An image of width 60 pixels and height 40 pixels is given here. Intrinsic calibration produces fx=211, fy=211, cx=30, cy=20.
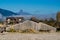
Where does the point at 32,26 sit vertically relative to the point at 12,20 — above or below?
below

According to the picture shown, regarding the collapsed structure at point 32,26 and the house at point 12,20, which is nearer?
the collapsed structure at point 32,26

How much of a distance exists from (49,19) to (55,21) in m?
0.52

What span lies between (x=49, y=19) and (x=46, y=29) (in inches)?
64.3

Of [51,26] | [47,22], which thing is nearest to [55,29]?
[51,26]

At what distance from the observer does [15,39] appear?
35.6 ft

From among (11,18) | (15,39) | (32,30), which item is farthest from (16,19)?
(15,39)

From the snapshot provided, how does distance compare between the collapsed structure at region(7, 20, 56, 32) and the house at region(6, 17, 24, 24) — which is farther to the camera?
the house at region(6, 17, 24, 24)

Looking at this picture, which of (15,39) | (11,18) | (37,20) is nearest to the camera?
(15,39)

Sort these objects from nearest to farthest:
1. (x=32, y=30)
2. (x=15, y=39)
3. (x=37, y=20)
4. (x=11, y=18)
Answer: (x=15, y=39) → (x=32, y=30) → (x=37, y=20) → (x=11, y=18)

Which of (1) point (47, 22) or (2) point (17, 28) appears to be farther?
(1) point (47, 22)

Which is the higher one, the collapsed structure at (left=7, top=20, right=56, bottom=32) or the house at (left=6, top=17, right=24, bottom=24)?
the house at (left=6, top=17, right=24, bottom=24)

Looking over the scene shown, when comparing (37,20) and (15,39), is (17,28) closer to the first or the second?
(37,20)

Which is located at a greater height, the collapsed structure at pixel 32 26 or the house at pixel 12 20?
the house at pixel 12 20

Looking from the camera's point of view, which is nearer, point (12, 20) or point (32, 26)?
point (32, 26)
